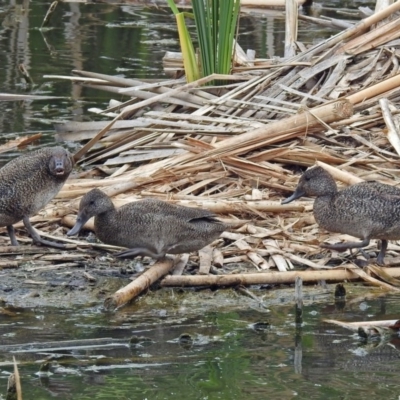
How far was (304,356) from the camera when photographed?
22.2 feet

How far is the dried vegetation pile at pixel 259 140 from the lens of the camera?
8969 mm

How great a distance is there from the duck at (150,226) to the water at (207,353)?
0.44m

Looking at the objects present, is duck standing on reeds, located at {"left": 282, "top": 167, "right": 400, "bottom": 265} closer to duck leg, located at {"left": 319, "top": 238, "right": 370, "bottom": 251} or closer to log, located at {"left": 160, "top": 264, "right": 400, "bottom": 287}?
duck leg, located at {"left": 319, "top": 238, "right": 370, "bottom": 251}

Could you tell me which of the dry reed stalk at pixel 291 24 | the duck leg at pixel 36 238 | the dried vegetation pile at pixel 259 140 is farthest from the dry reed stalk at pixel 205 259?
the dry reed stalk at pixel 291 24

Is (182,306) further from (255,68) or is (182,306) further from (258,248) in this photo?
(255,68)

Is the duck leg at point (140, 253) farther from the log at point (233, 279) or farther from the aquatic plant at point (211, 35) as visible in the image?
the aquatic plant at point (211, 35)

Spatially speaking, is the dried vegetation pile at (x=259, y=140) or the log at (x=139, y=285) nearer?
the log at (x=139, y=285)

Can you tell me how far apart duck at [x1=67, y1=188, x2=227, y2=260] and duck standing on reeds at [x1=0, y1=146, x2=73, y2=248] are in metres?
0.42

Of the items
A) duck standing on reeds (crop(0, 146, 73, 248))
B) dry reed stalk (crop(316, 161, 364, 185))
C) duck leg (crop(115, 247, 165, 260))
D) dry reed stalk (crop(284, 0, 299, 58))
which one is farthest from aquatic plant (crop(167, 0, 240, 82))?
duck leg (crop(115, 247, 165, 260))

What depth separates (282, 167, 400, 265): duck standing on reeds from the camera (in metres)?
8.29

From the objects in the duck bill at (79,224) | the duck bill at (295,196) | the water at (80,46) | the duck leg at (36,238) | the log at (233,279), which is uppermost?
the water at (80,46)

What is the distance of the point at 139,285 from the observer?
301 inches

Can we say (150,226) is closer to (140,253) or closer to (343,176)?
(140,253)

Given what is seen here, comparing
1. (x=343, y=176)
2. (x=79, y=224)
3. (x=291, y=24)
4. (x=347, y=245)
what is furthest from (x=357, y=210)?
(x=291, y=24)
